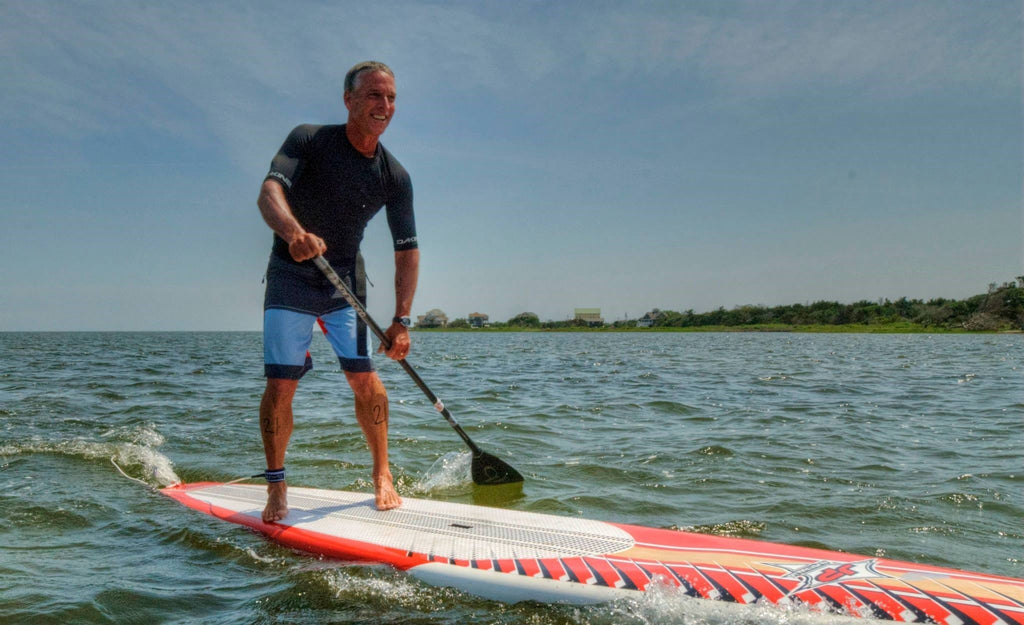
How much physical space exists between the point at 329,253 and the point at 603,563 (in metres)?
2.57

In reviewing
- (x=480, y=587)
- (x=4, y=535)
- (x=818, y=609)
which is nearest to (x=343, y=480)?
(x=4, y=535)

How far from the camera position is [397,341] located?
14.4ft

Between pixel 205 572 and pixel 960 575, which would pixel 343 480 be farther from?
pixel 960 575

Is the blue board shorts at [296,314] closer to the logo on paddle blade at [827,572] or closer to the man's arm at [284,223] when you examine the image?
the man's arm at [284,223]

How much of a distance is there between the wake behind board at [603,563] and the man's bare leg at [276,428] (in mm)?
115

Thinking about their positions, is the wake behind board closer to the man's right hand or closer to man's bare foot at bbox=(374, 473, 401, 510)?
man's bare foot at bbox=(374, 473, 401, 510)

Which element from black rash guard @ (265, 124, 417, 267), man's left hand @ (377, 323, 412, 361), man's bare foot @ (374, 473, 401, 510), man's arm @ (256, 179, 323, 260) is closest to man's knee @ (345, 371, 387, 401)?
man's left hand @ (377, 323, 412, 361)

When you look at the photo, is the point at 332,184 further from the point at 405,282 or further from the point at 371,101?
the point at 405,282

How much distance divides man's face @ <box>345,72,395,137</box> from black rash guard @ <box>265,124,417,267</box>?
0.18 meters

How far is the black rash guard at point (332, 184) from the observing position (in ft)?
Answer: 13.4

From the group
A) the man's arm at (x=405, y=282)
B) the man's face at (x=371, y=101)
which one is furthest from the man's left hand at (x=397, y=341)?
the man's face at (x=371, y=101)

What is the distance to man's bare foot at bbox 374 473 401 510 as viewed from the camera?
4.40m

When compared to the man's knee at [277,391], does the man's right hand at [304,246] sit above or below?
above

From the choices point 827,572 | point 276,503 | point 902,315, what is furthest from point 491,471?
point 902,315
